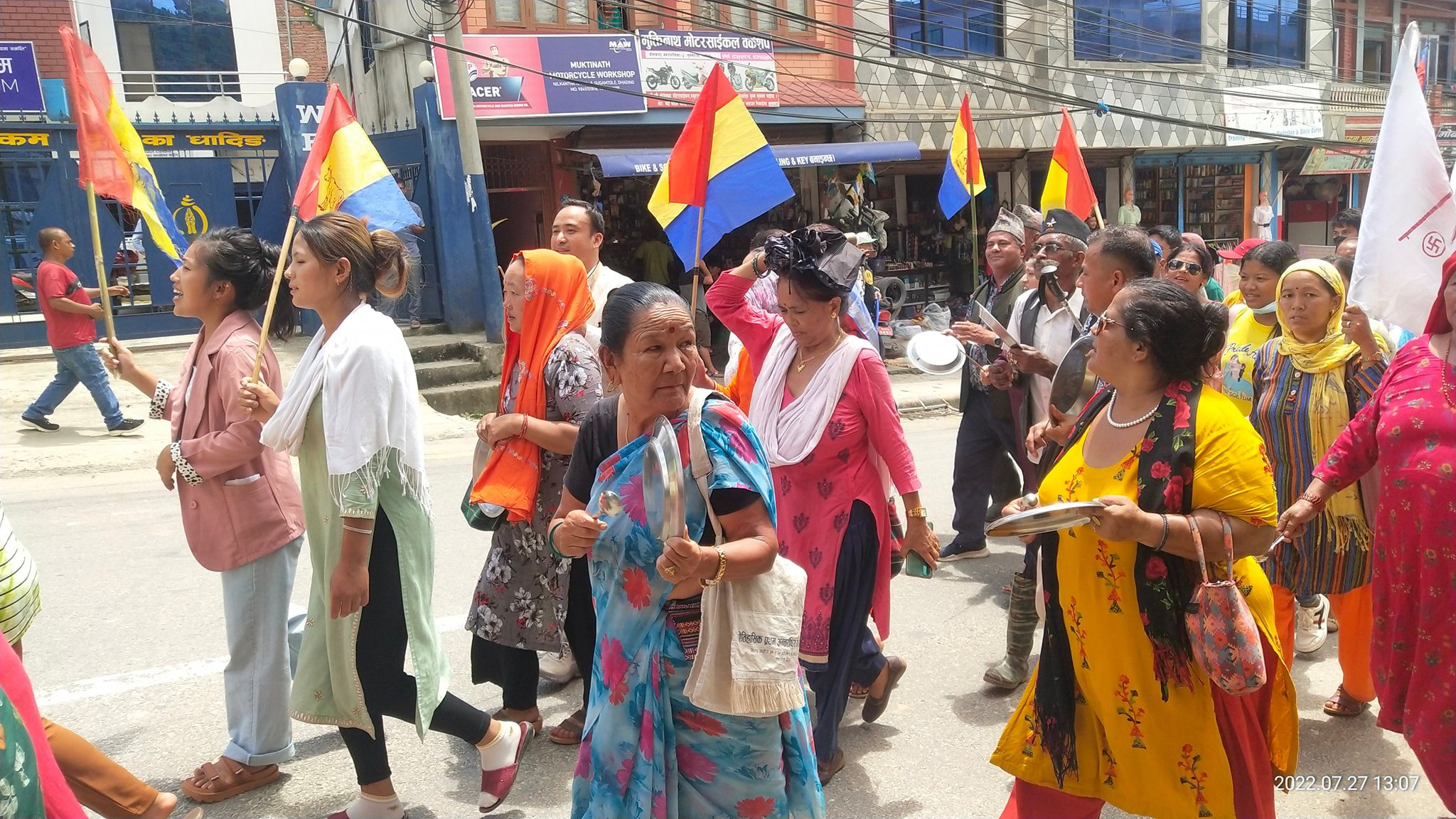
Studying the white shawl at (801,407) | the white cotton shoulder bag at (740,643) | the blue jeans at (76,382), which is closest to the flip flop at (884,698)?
the white shawl at (801,407)

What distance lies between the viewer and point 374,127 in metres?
15.2

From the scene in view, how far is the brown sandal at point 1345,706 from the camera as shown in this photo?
13.1 ft

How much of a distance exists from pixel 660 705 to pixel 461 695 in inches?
86.0

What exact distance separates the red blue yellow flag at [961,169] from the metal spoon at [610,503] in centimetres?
745

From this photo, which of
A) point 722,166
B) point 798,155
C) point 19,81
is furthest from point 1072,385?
point 19,81

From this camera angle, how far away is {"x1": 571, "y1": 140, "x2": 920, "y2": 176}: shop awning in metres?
13.1

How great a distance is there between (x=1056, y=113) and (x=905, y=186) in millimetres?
2632

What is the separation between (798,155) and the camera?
14.4m

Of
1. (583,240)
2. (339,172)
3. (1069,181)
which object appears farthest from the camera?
(1069,181)

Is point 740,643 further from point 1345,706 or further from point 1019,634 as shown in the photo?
point 1345,706

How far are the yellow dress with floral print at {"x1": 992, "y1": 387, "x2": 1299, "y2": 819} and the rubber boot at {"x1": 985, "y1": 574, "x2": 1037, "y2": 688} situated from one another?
4.61ft

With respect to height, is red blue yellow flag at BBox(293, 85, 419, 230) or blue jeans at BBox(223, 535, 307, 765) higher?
red blue yellow flag at BBox(293, 85, 419, 230)

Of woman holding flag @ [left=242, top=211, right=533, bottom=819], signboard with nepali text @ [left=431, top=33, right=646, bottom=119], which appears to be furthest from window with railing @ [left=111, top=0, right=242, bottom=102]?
woman holding flag @ [left=242, top=211, right=533, bottom=819]
